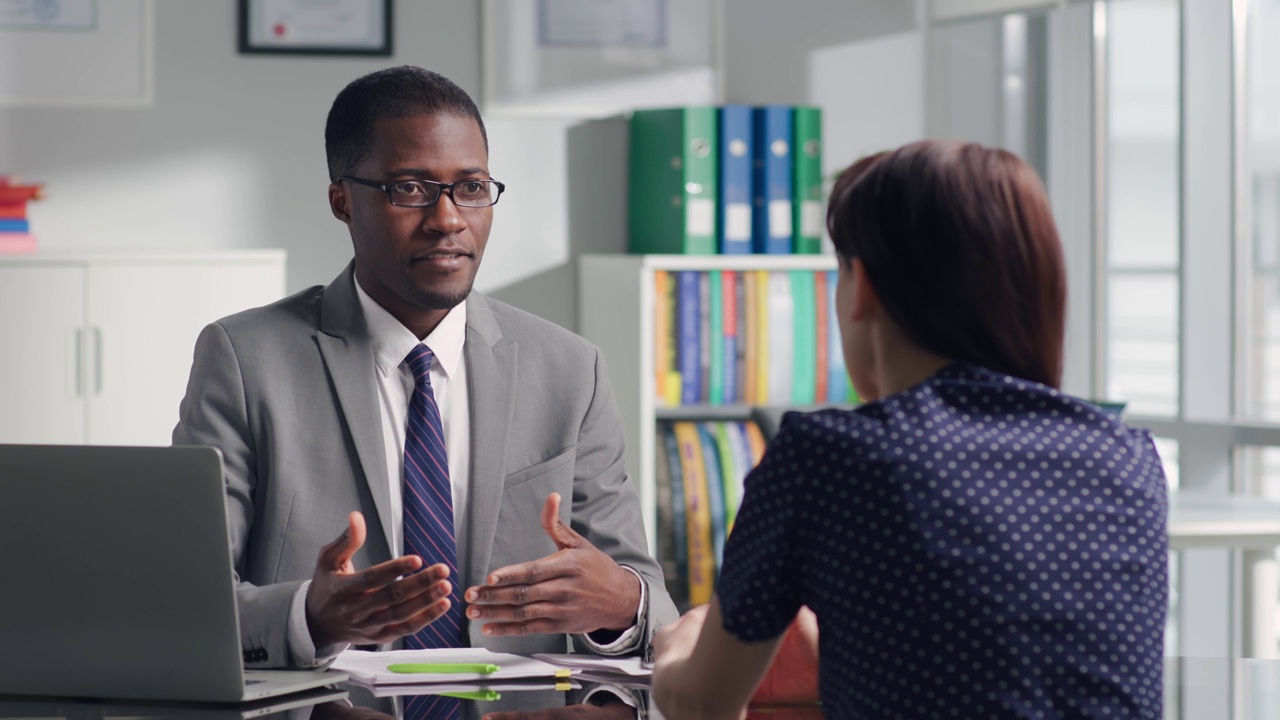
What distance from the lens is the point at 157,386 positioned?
9.82 feet

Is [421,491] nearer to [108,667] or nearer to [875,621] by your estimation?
[108,667]

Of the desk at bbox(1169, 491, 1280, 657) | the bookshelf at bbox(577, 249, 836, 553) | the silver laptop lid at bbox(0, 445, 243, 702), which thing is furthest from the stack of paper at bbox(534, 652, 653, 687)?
the bookshelf at bbox(577, 249, 836, 553)

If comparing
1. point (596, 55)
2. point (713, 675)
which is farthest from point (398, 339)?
point (596, 55)

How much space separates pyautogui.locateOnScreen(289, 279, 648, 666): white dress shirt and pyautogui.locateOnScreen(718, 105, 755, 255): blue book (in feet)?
5.45

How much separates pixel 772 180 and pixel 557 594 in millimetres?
2115

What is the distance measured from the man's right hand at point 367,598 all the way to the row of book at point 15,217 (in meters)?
2.01

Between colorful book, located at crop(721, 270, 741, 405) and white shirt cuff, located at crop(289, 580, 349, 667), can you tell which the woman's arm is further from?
colorful book, located at crop(721, 270, 741, 405)

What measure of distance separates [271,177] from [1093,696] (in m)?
2.78

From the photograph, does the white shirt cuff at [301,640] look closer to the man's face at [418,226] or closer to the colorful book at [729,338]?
the man's face at [418,226]

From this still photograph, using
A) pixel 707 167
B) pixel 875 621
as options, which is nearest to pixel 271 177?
pixel 707 167

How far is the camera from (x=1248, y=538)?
260cm

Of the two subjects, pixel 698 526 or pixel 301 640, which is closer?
pixel 301 640

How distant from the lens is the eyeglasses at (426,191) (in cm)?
174

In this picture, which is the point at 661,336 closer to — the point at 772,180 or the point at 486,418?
the point at 772,180
